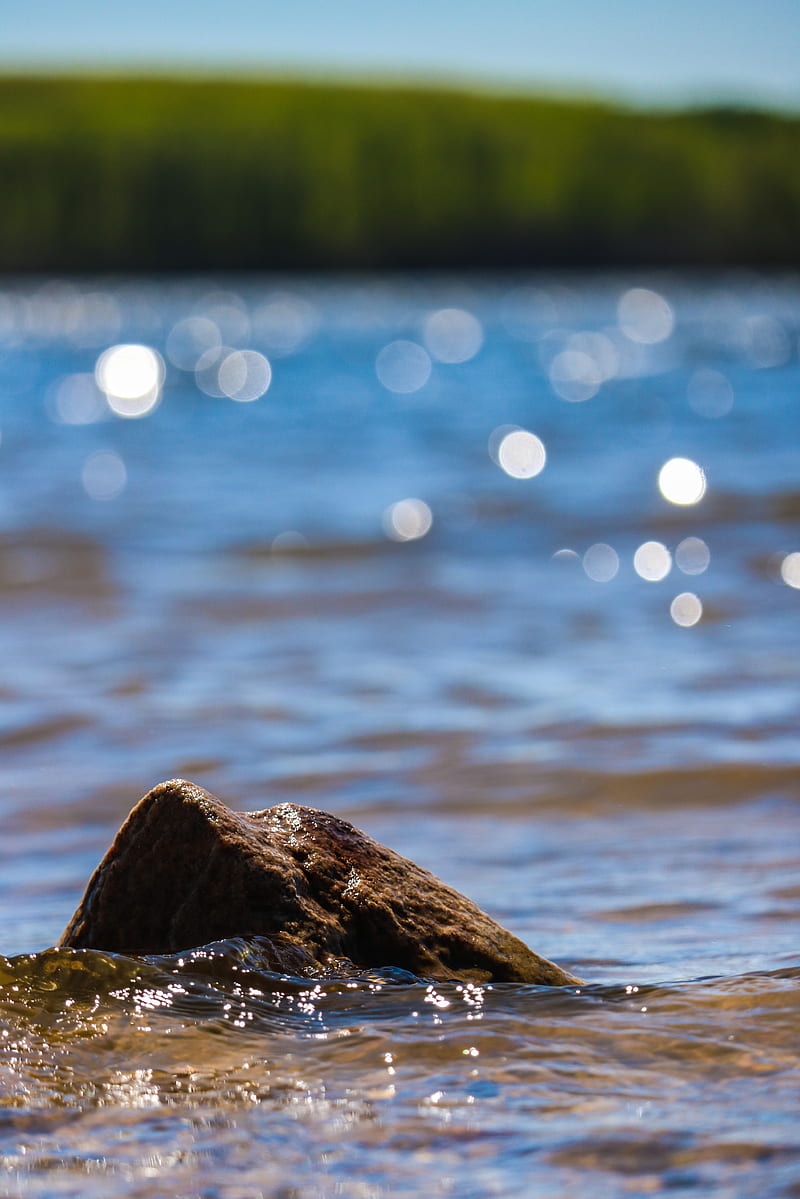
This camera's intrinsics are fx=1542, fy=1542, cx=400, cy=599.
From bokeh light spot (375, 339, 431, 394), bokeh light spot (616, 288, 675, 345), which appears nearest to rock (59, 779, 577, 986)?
bokeh light spot (375, 339, 431, 394)

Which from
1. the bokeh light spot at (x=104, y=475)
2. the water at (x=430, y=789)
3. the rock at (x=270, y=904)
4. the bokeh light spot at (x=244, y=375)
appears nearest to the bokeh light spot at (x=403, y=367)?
the bokeh light spot at (x=244, y=375)

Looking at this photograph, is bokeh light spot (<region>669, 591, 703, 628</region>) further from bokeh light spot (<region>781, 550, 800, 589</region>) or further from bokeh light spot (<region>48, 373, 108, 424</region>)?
bokeh light spot (<region>48, 373, 108, 424</region>)

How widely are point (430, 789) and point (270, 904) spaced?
1.61 m

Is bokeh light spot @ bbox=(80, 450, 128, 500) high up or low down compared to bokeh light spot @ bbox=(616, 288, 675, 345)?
down

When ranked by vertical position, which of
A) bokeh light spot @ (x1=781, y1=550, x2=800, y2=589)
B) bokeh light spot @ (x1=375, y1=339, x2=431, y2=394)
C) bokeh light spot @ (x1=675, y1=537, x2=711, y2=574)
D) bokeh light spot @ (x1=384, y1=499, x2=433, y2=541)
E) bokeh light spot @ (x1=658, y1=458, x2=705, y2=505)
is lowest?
bokeh light spot @ (x1=781, y1=550, x2=800, y2=589)

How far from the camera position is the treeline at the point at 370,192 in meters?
91.2

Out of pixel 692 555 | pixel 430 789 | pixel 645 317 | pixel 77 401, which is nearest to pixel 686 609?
pixel 692 555

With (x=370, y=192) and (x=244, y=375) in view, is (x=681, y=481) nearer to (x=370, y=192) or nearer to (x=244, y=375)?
(x=244, y=375)

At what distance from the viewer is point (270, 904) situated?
8.58 feet

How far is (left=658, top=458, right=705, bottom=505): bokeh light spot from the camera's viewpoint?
33.9 ft

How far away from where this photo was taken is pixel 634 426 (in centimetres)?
1641

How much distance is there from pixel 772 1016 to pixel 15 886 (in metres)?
1.73

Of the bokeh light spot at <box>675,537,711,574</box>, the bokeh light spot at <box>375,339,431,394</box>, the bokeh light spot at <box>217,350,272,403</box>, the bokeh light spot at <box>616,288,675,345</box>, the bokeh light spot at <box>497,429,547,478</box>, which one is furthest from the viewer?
the bokeh light spot at <box>616,288,675,345</box>

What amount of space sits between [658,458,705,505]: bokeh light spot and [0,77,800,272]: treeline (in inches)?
3187
